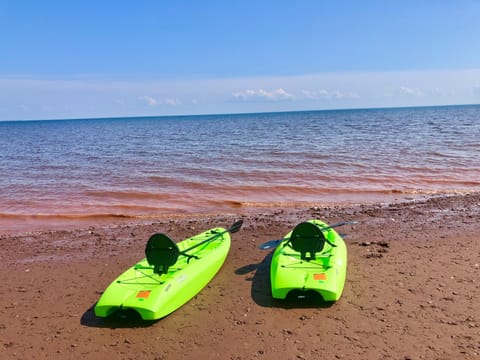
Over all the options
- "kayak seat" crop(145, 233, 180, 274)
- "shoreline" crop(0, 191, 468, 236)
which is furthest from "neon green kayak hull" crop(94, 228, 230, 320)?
"shoreline" crop(0, 191, 468, 236)

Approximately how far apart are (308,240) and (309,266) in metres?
0.54

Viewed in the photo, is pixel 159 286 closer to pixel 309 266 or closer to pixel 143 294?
pixel 143 294

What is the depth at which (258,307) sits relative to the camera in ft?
18.6

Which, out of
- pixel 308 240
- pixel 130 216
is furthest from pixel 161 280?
pixel 130 216

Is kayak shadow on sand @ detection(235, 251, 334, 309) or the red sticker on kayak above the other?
the red sticker on kayak

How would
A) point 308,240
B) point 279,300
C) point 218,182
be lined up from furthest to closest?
point 218,182 < point 308,240 < point 279,300

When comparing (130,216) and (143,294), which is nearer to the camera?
(143,294)

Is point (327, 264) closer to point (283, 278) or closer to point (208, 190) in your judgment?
point (283, 278)

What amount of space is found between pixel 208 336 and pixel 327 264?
7.49ft

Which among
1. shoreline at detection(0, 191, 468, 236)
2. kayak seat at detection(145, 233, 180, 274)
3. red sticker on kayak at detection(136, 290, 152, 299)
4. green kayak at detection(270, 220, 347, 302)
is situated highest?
kayak seat at detection(145, 233, 180, 274)

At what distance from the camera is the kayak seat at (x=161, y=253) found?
6.24m

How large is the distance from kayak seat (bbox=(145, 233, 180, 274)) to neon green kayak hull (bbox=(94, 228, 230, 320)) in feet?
0.38

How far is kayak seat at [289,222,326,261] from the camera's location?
663 cm

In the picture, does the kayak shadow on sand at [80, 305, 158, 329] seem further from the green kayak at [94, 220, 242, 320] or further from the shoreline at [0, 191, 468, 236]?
the shoreline at [0, 191, 468, 236]
